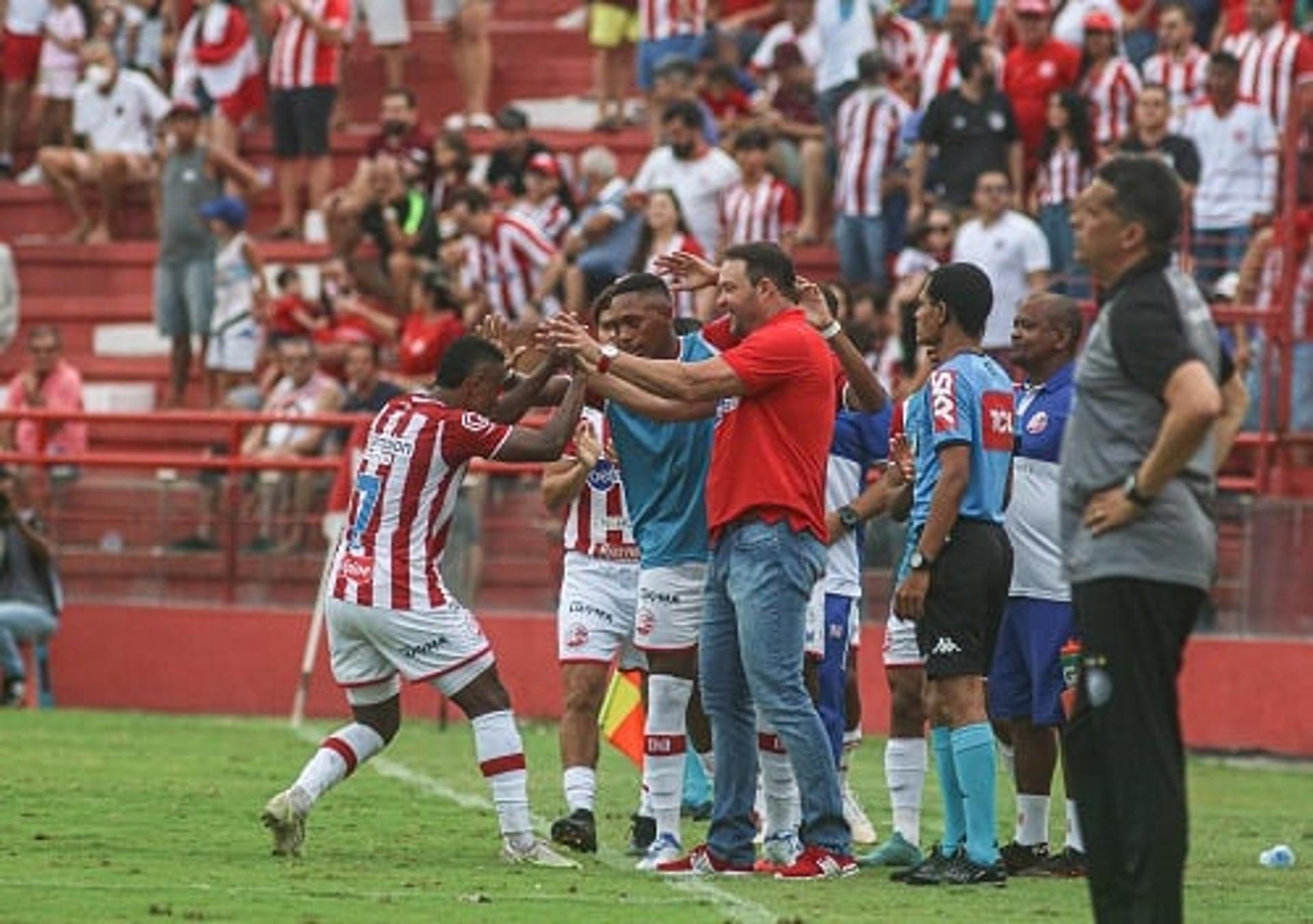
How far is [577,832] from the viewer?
13.4m

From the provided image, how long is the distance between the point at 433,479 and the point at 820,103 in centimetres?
1414

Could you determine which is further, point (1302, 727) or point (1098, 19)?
point (1098, 19)

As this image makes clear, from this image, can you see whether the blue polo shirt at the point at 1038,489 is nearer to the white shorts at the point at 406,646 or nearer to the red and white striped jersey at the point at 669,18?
the white shorts at the point at 406,646

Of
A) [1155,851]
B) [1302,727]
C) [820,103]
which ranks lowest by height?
[1302,727]

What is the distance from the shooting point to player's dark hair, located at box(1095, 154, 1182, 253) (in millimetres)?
9742

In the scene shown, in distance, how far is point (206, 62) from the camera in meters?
30.0

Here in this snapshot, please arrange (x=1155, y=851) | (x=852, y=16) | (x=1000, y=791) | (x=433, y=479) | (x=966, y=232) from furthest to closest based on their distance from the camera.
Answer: (x=852, y=16)
(x=966, y=232)
(x=1000, y=791)
(x=433, y=479)
(x=1155, y=851)

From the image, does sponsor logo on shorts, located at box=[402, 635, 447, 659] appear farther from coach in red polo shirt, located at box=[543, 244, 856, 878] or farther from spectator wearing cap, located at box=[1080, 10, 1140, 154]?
spectator wearing cap, located at box=[1080, 10, 1140, 154]

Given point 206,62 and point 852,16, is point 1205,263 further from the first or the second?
point 206,62

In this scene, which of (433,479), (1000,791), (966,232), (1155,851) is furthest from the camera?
(966,232)

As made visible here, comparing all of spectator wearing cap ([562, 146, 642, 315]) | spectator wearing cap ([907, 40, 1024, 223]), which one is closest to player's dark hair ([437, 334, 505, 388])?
spectator wearing cap ([562, 146, 642, 315])

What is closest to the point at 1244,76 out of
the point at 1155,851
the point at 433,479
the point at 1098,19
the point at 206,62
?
the point at 1098,19

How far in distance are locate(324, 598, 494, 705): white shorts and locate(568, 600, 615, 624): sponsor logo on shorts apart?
122 cm

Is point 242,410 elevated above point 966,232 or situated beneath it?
situated beneath
